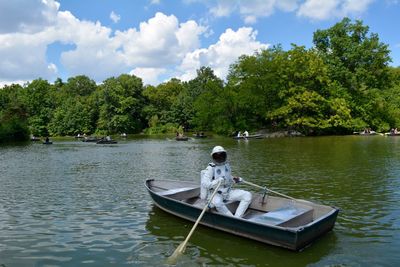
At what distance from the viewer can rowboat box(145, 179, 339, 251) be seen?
9789 mm

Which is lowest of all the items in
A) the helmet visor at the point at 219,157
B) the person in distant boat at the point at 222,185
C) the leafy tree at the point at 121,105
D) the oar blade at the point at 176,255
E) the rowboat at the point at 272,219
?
the oar blade at the point at 176,255

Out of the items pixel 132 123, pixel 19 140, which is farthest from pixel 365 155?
pixel 132 123

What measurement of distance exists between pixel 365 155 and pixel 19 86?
116745 millimetres

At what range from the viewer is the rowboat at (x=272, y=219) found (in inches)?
385

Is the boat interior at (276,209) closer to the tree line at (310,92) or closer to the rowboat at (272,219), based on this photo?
the rowboat at (272,219)

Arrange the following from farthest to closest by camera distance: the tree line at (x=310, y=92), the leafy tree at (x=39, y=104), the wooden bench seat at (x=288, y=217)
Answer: the leafy tree at (x=39, y=104) < the tree line at (x=310, y=92) < the wooden bench seat at (x=288, y=217)

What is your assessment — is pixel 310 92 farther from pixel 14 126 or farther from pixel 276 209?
pixel 276 209

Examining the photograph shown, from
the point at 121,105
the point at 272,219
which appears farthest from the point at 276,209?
the point at 121,105

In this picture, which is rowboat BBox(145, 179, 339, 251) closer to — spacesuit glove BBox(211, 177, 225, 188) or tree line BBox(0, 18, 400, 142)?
spacesuit glove BBox(211, 177, 225, 188)

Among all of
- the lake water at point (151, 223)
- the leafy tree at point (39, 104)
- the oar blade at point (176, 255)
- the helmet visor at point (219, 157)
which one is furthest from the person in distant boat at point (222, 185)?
the leafy tree at point (39, 104)

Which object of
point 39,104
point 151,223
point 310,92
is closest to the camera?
point 151,223

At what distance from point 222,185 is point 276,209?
5.61ft

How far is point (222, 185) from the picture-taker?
11.9m

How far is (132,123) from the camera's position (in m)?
108
